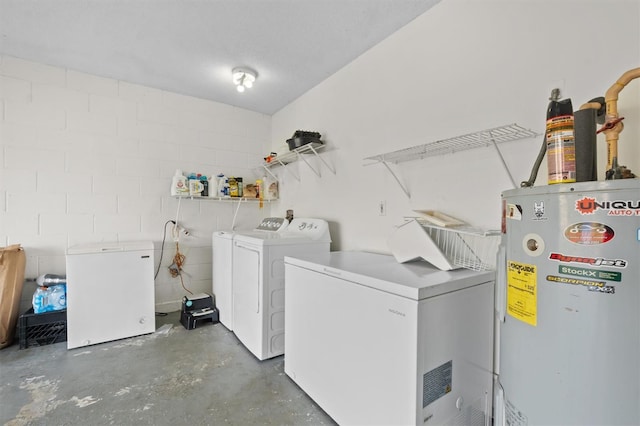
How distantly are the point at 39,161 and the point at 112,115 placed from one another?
0.75 meters

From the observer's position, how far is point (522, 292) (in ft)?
3.24

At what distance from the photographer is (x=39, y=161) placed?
2604 millimetres

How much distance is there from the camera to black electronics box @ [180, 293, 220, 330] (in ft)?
9.14

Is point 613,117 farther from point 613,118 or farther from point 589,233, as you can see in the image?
point 589,233

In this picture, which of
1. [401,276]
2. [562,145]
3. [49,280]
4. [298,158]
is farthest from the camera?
[298,158]

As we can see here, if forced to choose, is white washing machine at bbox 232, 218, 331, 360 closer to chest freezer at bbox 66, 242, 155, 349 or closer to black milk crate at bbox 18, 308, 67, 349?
chest freezer at bbox 66, 242, 155, 349

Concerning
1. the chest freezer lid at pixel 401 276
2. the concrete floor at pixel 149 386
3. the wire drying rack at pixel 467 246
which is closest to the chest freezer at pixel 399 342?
the chest freezer lid at pixel 401 276

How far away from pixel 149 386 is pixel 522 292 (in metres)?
2.19

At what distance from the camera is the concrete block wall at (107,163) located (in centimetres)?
254

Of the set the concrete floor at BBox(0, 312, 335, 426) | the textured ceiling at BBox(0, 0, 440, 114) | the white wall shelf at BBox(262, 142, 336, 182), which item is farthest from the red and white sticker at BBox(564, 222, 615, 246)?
the white wall shelf at BBox(262, 142, 336, 182)

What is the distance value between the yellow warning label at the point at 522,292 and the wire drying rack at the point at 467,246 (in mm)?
383

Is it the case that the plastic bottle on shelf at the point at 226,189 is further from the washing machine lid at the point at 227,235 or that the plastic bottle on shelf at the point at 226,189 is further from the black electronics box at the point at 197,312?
the black electronics box at the point at 197,312

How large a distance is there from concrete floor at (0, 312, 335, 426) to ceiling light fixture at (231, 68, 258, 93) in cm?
241

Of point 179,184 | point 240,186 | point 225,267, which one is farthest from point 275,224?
point 179,184
